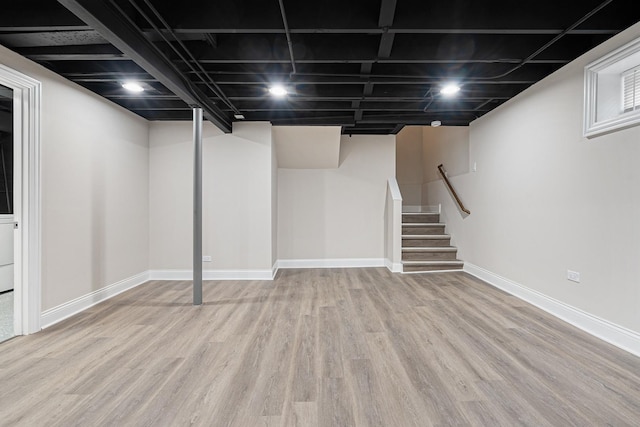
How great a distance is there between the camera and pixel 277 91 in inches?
137

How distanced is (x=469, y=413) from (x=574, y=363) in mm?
1148

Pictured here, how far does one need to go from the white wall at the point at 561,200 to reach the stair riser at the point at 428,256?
0.62 meters

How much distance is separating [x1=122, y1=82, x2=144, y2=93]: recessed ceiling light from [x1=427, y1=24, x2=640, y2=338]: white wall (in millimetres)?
4399

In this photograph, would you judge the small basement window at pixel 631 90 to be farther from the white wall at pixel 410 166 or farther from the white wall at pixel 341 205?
the white wall at pixel 410 166

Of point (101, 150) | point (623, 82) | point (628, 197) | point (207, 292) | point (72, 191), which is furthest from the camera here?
point (207, 292)

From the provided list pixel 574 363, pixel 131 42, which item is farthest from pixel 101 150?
pixel 574 363

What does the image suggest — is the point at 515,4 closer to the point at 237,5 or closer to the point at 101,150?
the point at 237,5

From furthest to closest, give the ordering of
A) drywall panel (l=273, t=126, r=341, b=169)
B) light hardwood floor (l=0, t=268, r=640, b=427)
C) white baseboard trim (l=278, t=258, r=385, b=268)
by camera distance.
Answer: white baseboard trim (l=278, t=258, r=385, b=268)
drywall panel (l=273, t=126, r=341, b=169)
light hardwood floor (l=0, t=268, r=640, b=427)

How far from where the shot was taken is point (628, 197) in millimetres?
2402

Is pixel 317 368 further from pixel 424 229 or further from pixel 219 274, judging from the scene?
pixel 424 229

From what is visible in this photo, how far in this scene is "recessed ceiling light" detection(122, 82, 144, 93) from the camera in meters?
3.21

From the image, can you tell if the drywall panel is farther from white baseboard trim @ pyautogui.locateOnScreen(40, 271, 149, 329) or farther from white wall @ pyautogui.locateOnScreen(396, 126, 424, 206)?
white baseboard trim @ pyautogui.locateOnScreen(40, 271, 149, 329)

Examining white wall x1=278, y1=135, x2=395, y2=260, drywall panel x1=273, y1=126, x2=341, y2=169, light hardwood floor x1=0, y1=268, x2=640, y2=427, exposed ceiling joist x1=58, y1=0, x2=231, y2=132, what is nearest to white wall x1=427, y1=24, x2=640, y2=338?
light hardwood floor x1=0, y1=268, x2=640, y2=427

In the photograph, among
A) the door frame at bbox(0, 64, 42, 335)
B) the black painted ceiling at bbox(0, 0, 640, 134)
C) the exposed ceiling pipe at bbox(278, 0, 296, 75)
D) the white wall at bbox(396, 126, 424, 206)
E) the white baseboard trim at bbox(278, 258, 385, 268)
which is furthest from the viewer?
the white wall at bbox(396, 126, 424, 206)
